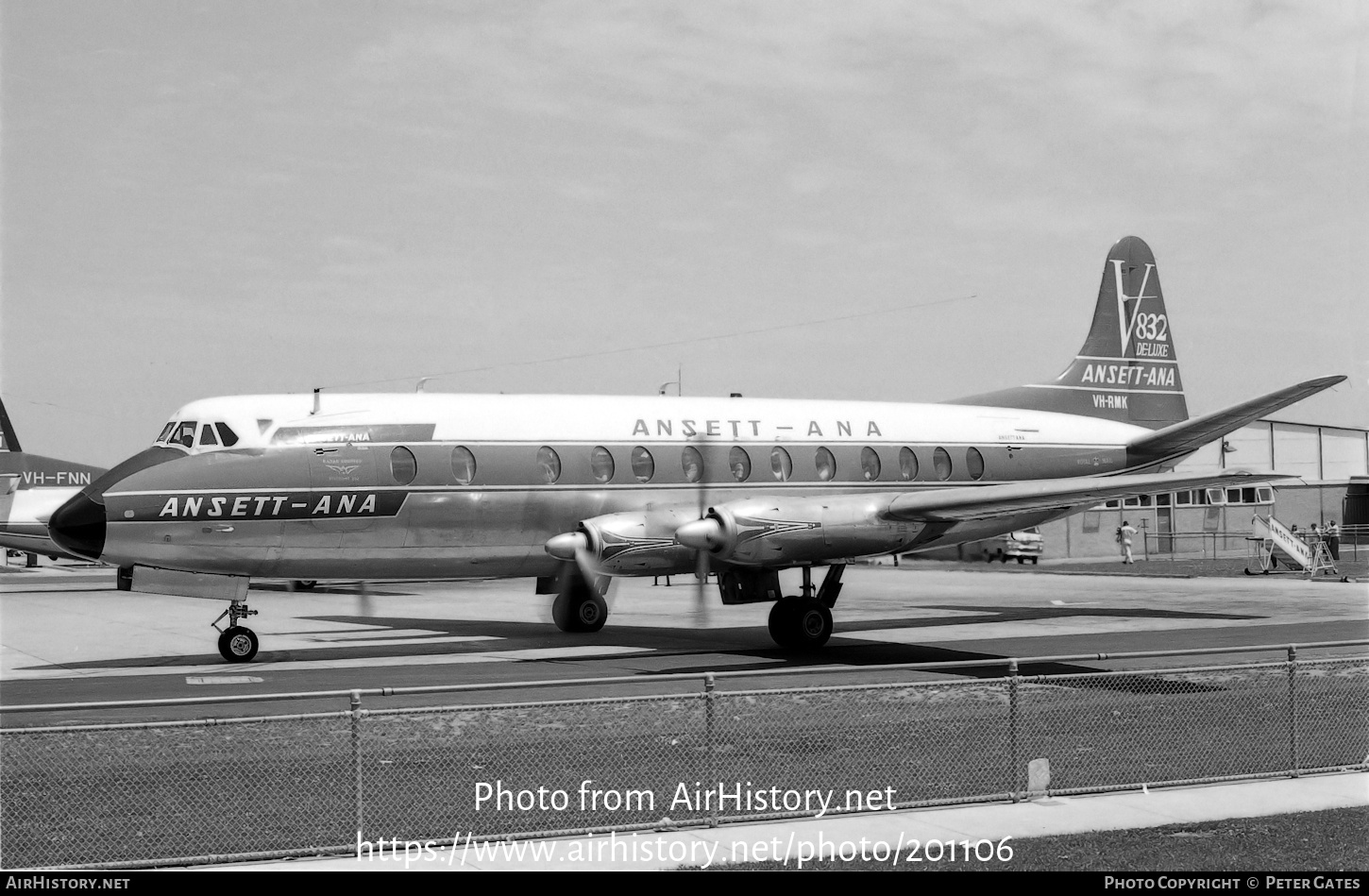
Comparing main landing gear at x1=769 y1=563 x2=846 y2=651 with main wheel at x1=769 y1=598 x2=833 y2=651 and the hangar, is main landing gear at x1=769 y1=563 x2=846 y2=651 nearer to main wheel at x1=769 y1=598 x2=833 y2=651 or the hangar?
main wheel at x1=769 y1=598 x2=833 y2=651

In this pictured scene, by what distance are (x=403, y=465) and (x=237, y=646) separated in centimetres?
397

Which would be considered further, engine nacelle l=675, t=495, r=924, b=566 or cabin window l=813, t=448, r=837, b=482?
cabin window l=813, t=448, r=837, b=482

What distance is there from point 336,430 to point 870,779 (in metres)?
12.6

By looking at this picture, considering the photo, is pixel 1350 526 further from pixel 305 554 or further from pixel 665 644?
pixel 305 554

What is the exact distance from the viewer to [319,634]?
27.2 metres

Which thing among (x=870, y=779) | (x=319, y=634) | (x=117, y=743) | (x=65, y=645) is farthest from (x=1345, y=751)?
(x=65, y=645)

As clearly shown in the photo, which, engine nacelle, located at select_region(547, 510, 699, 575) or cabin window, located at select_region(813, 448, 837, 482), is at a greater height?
cabin window, located at select_region(813, 448, 837, 482)

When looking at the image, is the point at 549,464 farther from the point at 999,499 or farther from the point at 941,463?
the point at 941,463

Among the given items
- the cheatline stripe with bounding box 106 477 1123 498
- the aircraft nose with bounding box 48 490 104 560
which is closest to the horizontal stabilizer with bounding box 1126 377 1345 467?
the cheatline stripe with bounding box 106 477 1123 498

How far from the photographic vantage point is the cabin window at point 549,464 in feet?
75.5

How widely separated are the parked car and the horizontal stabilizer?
27.7 m

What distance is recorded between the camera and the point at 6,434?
2119 inches

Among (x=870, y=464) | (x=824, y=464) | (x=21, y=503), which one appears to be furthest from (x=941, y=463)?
(x=21, y=503)

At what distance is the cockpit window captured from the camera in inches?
821
